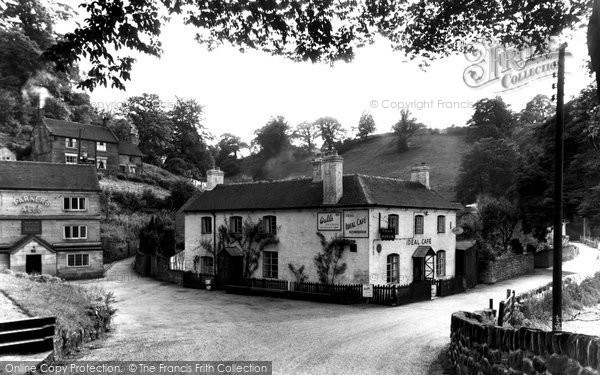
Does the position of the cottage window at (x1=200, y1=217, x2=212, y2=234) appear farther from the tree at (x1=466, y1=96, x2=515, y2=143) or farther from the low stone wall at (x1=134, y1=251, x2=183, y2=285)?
the tree at (x1=466, y1=96, x2=515, y2=143)

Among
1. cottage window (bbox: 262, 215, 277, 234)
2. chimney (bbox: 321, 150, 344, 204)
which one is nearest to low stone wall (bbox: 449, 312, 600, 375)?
chimney (bbox: 321, 150, 344, 204)

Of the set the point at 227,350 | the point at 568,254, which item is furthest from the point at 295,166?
the point at 227,350

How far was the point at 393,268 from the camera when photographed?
88.1 ft

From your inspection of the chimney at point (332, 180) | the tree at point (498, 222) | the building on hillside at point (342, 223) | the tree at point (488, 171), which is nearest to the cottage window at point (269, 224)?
the building on hillside at point (342, 223)

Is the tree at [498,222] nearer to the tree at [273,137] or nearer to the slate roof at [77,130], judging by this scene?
the slate roof at [77,130]

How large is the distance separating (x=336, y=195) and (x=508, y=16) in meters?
17.9

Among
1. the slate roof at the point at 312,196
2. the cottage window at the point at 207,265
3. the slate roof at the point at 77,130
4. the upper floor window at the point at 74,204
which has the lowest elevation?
the cottage window at the point at 207,265

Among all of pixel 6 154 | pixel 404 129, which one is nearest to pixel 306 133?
pixel 404 129

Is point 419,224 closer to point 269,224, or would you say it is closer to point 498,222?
point 269,224

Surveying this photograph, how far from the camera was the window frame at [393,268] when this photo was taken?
1040 inches

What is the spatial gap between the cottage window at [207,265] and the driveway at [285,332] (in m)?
4.90

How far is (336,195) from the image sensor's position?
26.7 metres

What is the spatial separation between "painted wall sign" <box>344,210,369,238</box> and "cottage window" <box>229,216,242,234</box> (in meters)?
8.59

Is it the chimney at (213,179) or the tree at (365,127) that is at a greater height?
the tree at (365,127)
